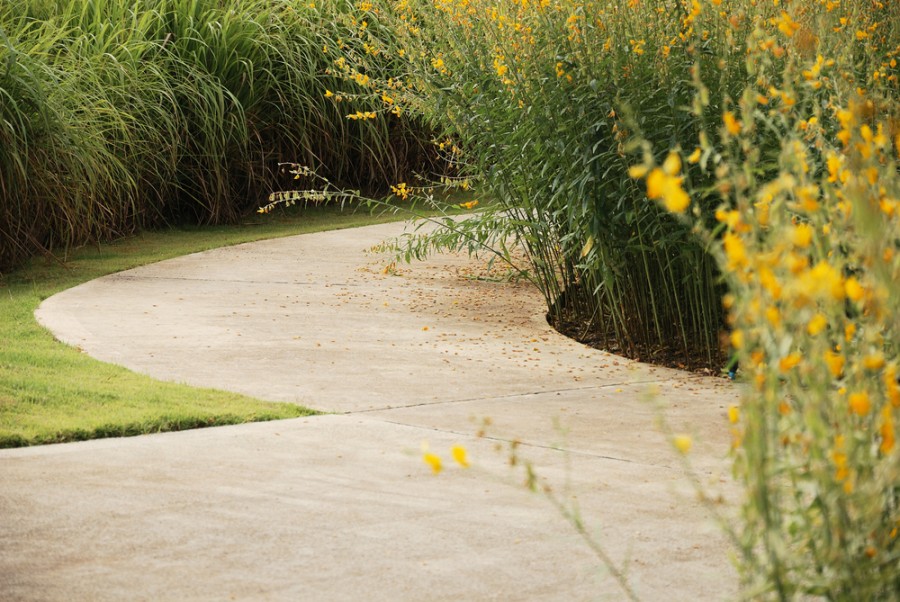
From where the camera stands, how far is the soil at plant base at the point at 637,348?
5793 millimetres

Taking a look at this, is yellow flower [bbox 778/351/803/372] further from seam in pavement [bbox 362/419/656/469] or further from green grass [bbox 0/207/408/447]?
green grass [bbox 0/207/408/447]

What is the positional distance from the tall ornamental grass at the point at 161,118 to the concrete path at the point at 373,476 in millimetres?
1975

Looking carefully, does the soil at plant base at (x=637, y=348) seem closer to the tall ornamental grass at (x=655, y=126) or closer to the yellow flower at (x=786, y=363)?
the tall ornamental grass at (x=655, y=126)

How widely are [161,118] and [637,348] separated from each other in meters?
5.51

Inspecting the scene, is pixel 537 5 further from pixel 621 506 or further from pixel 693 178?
pixel 621 506

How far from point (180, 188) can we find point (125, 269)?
92.8 inches

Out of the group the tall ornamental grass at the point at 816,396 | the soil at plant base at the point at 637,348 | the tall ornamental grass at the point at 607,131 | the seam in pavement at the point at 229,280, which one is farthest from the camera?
the seam in pavement at the point at 229,280

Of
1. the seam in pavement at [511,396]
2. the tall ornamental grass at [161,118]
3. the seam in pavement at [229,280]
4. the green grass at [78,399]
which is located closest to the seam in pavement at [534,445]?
the seam in pavement at [511,396]

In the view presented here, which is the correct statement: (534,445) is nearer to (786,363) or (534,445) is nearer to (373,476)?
(373,476)

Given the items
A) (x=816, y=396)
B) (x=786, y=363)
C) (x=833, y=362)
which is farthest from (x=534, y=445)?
(x=816, y=396)

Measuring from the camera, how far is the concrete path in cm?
305

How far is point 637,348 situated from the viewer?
6148 mm

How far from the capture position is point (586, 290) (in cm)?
672

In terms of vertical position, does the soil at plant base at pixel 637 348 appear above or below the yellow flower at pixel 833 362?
below
